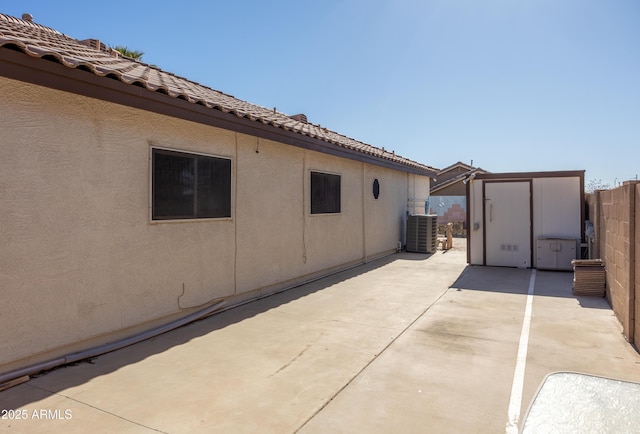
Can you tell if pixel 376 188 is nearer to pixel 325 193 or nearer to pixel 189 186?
pixel 325 193

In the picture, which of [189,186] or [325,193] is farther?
[325,193]

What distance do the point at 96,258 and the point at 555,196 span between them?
11.2 m

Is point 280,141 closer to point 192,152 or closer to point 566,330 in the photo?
point 192,152

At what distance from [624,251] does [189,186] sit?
6335 millimetres

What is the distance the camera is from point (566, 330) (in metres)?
5.54

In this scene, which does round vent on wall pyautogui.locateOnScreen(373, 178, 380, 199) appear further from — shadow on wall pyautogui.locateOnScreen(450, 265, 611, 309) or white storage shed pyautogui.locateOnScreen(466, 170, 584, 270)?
shadow on wall pyautogui.locateOnScreen(450, 265, 611, 309)

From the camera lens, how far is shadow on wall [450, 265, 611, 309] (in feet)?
24.9

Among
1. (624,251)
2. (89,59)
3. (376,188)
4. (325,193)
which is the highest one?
(89,59)

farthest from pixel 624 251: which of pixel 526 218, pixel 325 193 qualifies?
pixel 325 193

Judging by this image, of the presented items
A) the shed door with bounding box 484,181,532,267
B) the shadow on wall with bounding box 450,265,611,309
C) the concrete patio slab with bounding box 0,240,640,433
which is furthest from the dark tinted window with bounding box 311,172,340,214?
the shed door with bounding box 484,181,532,267

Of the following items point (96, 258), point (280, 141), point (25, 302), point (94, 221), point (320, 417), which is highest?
point (280, 141)

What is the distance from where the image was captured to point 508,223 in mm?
11305

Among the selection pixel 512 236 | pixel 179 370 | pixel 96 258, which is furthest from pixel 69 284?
pixel 512 236

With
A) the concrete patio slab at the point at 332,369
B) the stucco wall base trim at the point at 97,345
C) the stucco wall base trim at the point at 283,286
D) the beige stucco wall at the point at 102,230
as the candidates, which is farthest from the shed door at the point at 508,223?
the stucco wall base trim at the point at 97,345
